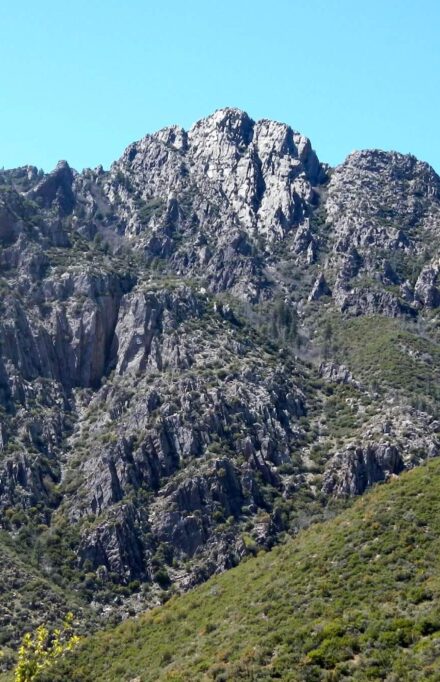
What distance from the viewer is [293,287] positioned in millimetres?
166000

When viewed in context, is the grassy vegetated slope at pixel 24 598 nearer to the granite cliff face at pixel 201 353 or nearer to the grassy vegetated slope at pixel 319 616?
the granite cliff face at pixel 201 353

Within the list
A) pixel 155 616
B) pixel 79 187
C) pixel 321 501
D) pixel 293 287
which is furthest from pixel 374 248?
pixel 155 616

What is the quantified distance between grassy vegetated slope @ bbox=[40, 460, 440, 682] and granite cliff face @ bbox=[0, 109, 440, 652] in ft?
95.7

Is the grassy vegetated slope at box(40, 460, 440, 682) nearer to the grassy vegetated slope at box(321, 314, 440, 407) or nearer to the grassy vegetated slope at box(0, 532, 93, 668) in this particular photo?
the grassy vegetated slope at box(0, 532, 93, 668)

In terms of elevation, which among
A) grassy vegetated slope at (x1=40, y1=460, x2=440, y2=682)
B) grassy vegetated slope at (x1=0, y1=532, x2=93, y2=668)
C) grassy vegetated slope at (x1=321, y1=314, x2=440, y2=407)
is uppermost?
grassy vegetated slope at (x1=321, y1=314, x2=440, y2=407)

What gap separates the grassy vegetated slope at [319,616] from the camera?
39875 mm

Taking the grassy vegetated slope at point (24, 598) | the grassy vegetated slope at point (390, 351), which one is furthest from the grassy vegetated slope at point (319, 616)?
the grassy vegetated slope at point (390, 351)

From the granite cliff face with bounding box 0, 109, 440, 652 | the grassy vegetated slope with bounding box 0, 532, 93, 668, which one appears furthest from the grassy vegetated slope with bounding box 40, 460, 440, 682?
the granite cliff face with bounding box 0, 109, 440, 652

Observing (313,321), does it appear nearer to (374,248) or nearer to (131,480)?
(374,248)

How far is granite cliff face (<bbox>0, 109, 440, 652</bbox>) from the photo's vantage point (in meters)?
99.5

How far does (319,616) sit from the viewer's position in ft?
147

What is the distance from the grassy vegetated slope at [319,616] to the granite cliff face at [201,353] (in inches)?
1148

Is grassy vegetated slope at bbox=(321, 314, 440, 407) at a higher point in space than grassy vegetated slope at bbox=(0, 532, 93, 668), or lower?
higher

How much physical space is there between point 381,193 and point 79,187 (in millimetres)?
64138
